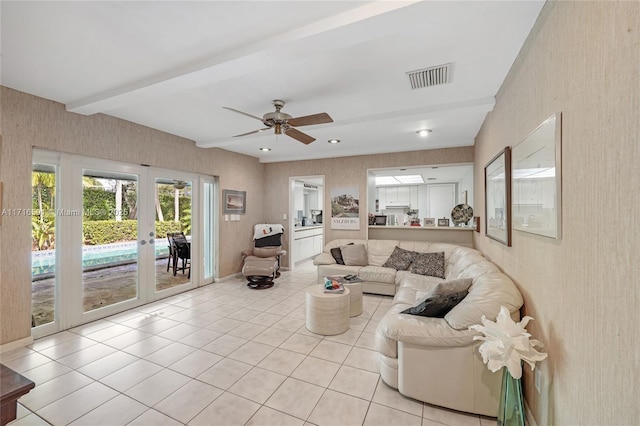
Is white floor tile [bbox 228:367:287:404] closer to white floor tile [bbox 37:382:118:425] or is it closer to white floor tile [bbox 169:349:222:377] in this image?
white floor tile [bbox 169:349:222:377]

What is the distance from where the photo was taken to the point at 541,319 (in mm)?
1641

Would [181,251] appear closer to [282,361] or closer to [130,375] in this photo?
[130,375]

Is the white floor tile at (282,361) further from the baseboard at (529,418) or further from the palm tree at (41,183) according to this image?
the palm tree at (41,183)

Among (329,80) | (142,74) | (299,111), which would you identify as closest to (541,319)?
(329,80)

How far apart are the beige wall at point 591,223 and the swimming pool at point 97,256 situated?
463 centimetres

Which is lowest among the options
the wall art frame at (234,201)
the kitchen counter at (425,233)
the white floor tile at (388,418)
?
the white floor tile at (388,418)

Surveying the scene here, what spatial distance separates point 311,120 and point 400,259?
9.84ft

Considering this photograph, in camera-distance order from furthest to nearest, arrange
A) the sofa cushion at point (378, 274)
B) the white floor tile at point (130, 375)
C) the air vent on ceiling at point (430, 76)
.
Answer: the sofa cushion at point (378, 274), the air vent on ceiling at point (430, 76), the white floor tile at point (130, 375)

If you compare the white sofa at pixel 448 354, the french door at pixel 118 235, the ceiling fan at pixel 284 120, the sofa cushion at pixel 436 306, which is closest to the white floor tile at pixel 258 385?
the white sofa at pixel 448 354

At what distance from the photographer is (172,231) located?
15.3 ft

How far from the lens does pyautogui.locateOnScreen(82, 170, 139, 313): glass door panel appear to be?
137 inches

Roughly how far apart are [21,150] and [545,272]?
468 cm

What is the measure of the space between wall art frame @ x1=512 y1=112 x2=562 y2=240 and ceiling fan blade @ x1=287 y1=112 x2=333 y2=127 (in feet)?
5.23

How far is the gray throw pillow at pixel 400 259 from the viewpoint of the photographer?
4.58 m
